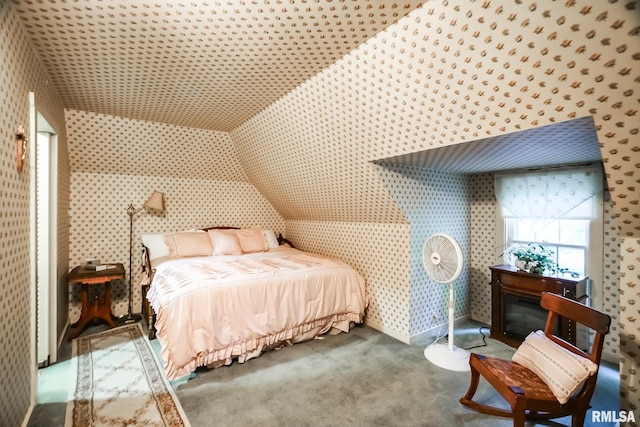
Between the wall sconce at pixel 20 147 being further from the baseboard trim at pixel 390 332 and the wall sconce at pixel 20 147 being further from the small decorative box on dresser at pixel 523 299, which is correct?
the small decorative box on dresser at pixel 523 299

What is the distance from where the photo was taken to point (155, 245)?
157 inches

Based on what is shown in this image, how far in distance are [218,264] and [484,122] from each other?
9.32ft

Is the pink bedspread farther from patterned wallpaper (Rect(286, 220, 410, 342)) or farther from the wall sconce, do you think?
the wall sconce

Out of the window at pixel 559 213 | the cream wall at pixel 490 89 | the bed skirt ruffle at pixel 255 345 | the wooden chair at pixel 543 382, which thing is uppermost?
the cream wall at pixel 490 89

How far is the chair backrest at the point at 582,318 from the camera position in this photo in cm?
163

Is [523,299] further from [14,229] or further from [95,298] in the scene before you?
[95,298]

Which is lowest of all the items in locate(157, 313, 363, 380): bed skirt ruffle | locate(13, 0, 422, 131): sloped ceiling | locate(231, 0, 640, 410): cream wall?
locate(157, 313, 363, 380): bed skirt ruffle

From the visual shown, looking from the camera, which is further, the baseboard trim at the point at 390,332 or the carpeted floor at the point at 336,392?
the baseboard trim at the point at 390,332

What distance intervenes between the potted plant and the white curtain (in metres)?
0.34

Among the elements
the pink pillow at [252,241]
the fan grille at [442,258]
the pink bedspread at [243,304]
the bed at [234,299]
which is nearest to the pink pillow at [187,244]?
the bed at [234,299]

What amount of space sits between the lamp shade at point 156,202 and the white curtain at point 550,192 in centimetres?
406

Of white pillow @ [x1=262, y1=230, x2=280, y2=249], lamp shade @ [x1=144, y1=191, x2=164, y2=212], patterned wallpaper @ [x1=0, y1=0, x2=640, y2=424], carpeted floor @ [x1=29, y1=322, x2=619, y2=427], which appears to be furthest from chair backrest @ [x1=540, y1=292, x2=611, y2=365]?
lamp shade @ [x1=144, y1=191, x2=164, y2=212]

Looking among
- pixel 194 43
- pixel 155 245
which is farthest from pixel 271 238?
pixel 194 43

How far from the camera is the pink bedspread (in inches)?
97.9
